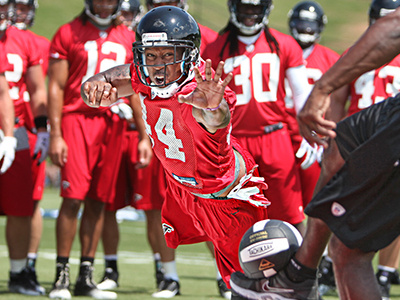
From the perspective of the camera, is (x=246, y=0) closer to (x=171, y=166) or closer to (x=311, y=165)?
(x=311, y=165)

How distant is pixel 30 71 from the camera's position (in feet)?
19.7

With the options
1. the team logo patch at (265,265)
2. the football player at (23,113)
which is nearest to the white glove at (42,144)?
the football player at (23,113)

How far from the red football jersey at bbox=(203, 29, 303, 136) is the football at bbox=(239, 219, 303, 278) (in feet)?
6.09

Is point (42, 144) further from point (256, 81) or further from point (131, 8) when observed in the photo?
point (131, 8)

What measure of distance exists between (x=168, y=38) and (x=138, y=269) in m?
3.80

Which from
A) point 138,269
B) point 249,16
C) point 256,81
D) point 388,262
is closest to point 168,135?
point 256,81

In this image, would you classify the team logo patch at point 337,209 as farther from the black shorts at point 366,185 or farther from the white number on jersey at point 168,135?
the white number on jersey at point 168,135

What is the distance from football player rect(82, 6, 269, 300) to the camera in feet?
12.3

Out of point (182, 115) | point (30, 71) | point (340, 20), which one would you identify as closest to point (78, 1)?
point (340, 20)

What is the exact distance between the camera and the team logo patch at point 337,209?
287 centimetres

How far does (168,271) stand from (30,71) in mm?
2028

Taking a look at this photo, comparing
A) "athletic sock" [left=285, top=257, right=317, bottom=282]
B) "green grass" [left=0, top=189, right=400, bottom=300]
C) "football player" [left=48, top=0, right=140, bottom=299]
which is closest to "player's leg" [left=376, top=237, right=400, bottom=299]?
"green grass" [left=0, top=189, right=400, bottom=300]

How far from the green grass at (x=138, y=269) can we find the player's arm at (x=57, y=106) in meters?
1.10

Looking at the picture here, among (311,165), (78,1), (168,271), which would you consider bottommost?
(78,1)
